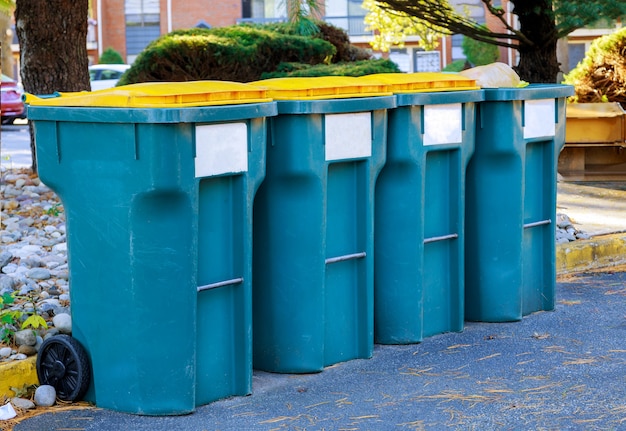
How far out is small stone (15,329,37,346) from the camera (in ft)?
16.5

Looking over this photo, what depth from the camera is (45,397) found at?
470cm

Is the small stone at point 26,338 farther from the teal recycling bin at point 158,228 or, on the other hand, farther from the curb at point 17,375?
the teal recycling bin at point 158,228

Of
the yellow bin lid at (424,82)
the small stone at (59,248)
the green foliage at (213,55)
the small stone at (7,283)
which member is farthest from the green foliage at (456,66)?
the small stone at (7,283)

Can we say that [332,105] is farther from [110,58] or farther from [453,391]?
[110,58]

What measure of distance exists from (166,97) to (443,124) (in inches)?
70.6

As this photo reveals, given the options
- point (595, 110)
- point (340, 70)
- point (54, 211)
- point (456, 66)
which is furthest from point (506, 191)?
point (456, 66)

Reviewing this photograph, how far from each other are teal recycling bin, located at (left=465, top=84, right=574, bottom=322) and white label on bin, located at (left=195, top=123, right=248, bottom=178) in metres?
1.88

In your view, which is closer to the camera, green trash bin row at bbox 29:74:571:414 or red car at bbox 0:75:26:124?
green trash bin row at bbox 29:74:571:414

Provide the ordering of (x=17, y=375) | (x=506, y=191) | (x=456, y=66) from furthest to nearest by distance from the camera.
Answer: (x=456, y=66) → (x=506, y=191) → (x=17, y=375)

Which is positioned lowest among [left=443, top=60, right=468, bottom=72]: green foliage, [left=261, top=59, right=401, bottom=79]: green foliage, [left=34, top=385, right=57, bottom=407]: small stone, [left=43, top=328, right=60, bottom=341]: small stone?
[left=34, top=385, right=57, bottom=407]: small stone

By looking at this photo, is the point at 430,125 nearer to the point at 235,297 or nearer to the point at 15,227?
the point at 235,297

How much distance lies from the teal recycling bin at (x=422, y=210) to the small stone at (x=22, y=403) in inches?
72.0

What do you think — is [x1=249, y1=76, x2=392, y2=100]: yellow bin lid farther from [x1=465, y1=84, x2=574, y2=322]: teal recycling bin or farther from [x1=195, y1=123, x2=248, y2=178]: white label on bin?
[x1=465, y1=84, x2=574, y2=322]: teal recycling bin

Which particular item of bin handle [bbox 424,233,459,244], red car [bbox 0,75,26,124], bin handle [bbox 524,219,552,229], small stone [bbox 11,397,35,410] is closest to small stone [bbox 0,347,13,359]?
small stone [bbox 11,397,35,410]
